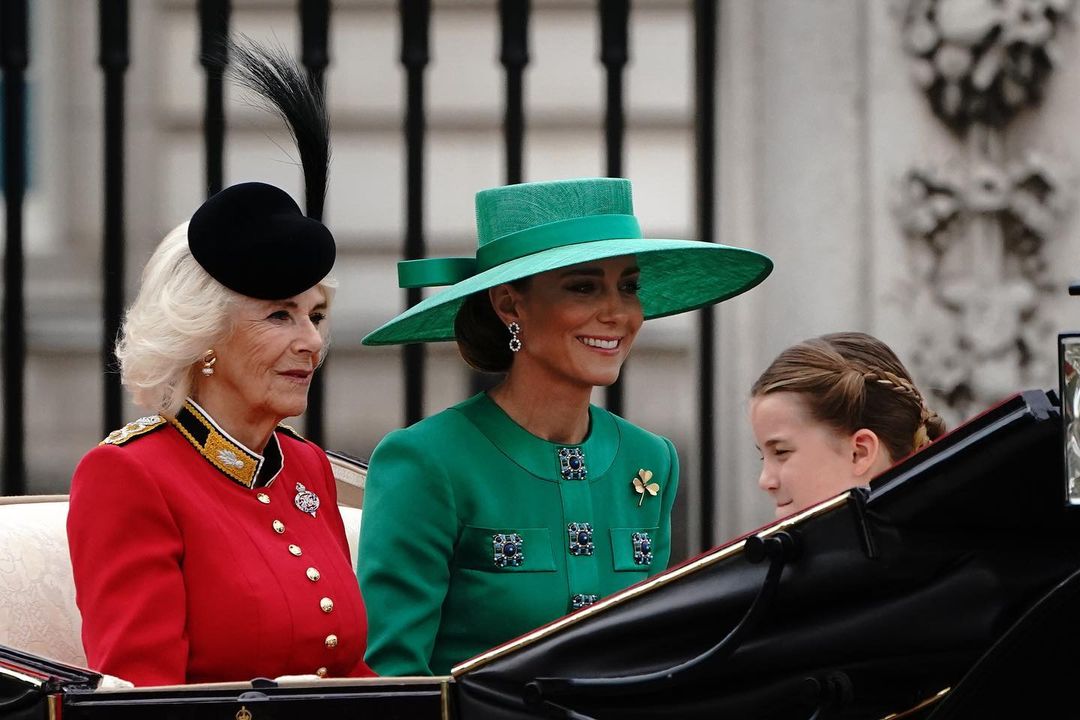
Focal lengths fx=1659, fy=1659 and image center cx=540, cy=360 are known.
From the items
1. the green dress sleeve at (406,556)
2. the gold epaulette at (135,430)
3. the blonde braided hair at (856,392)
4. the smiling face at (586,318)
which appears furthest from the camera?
the blonde braided hair at (856,392)

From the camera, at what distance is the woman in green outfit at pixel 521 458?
2.00 m

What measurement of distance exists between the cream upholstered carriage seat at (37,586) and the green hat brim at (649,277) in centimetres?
49

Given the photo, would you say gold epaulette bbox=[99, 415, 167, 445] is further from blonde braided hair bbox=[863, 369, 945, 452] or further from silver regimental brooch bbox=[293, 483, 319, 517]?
blonde braided hair bbox=[863, 369, 945, 452]

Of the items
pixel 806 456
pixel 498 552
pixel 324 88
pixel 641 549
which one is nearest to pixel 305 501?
pixel 498 552

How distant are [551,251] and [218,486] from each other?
0.50 m

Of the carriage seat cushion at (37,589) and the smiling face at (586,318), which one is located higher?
the smiling face at (586,318)

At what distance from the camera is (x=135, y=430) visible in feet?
6.06

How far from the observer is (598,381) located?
2086mm

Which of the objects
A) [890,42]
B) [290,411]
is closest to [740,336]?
[890,42]

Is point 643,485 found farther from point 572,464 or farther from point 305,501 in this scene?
point 305,501

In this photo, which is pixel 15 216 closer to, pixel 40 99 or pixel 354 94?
pixel 40 99

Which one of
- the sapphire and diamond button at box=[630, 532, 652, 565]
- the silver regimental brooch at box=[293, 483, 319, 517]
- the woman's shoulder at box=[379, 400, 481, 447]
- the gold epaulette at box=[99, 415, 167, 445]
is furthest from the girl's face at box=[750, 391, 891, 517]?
the gold epaulette at box=[99, 415, 167, 445]

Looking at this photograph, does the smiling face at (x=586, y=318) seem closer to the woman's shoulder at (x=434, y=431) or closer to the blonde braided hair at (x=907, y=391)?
the woman's shoulder at (x=434, y=431)

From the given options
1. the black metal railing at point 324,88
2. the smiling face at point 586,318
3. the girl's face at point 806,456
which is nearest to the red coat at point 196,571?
the smiling face at point 586,318
